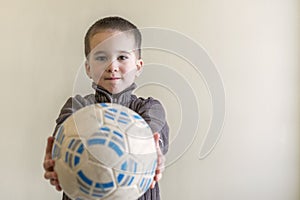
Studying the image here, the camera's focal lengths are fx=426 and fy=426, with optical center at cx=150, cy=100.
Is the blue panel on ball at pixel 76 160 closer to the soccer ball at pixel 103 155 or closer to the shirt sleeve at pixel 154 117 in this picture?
the soccer ball at pixel 103 155

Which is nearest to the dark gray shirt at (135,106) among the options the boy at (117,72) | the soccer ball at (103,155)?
the boy at (117,72)

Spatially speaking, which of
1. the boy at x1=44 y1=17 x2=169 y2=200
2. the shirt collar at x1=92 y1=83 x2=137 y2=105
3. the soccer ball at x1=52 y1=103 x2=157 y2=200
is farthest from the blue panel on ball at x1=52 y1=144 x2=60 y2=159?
the shirt collar at x1=92 y1=83 x2=137 y2=105

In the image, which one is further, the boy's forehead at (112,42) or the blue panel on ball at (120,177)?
the boy's forehead at (112,42)

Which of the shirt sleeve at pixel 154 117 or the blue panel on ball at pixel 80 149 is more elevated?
the shirt sleeve at pixel 154 117

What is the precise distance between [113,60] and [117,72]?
1.0 inches

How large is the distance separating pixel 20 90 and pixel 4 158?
0.22 metres

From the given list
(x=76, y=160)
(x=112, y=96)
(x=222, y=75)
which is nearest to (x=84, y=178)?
(x=76, y=160)

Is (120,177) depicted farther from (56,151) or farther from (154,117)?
(154,117)

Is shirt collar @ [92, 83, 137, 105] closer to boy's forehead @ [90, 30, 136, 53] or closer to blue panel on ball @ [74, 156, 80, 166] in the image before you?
boy's forehead @ [90, 30, 136, 53]

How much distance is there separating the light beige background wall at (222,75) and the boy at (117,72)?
37 cm

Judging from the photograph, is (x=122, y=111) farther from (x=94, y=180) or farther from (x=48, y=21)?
(x=48, y=21)

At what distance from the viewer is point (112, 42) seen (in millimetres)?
867

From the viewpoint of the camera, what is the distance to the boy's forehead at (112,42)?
865 millimetres

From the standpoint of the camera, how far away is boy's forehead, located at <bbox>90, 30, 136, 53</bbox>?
865 mm
